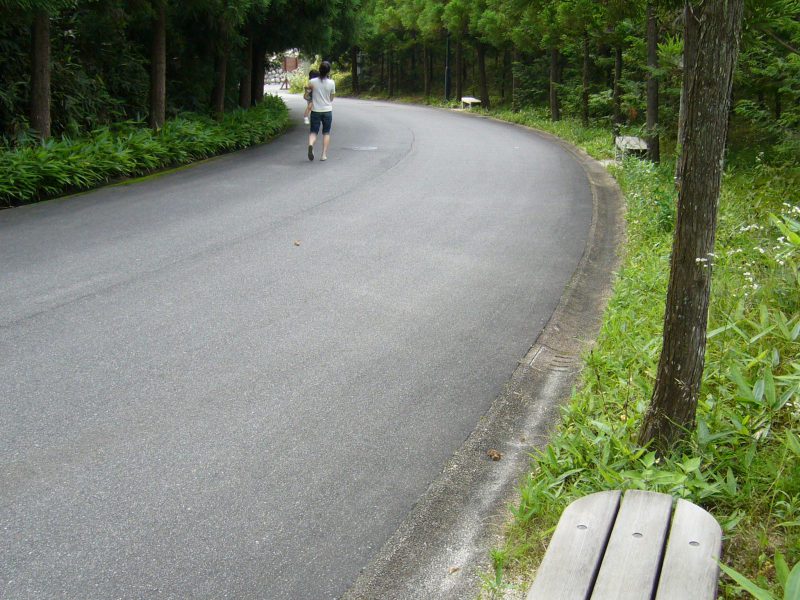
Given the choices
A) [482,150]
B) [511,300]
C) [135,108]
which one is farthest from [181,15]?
[511,300]

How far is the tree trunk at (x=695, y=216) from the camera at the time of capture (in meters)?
3.65

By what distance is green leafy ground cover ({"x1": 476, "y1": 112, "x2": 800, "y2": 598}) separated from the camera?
3623mm

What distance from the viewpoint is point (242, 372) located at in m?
5.88

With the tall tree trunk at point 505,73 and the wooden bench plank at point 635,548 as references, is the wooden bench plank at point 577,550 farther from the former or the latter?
the tall tree trunk at point 505,73

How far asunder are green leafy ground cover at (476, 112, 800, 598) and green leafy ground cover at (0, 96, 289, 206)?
9551mm

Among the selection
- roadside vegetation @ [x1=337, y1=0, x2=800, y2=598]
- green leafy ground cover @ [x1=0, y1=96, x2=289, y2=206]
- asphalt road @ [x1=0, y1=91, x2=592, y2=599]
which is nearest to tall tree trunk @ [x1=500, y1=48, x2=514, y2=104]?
green leafy ground cover @ [x1=0, y1=96, x2=289, y2=206]

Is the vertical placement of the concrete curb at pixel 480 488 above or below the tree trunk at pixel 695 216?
below

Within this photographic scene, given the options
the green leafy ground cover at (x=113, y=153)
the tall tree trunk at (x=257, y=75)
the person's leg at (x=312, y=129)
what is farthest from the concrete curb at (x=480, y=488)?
the tall tree trunk at (x=257, y=75)

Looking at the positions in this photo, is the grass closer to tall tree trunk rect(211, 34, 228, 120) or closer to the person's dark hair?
the person's dark hair

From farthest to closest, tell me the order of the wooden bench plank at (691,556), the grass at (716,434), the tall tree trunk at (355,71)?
the tall tree trunk at (355,71), the grass at (716,434), the wooden bench plank at (691,556)

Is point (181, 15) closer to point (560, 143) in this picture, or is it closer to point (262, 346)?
point (560, 143)

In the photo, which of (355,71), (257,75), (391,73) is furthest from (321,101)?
(355,71)

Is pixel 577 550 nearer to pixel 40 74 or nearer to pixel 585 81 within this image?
pixel 40 74

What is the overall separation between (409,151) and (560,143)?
6440mm
